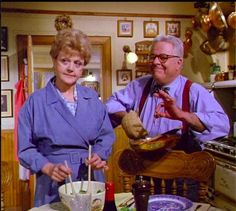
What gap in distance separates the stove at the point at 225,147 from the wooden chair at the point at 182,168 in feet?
4.83

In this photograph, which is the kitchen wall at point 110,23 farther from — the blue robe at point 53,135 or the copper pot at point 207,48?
the blue robe at point 53,135

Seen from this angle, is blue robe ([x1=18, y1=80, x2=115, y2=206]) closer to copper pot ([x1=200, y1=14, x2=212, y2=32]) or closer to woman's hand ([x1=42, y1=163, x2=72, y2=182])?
woman's hand ([x1=42, y1=163, x2=72, y2=182])

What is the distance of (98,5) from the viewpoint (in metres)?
3.45

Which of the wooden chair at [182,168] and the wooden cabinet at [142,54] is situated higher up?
the wooden cabinet at [142,54]

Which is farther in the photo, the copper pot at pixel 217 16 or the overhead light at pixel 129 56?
the overhead light at pixel 129 56

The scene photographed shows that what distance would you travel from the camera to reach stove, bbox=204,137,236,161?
8.67ft

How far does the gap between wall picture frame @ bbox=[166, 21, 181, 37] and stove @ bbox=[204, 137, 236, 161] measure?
1.26 metres

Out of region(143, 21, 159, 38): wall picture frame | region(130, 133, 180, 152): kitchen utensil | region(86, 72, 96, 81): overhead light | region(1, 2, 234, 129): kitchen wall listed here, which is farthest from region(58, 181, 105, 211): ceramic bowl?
region(86, 72, 96, 81): overhead light

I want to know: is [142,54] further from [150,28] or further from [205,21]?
[205,21]

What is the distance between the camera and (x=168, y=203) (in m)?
1.10

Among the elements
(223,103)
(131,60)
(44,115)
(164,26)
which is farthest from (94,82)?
(44,115)

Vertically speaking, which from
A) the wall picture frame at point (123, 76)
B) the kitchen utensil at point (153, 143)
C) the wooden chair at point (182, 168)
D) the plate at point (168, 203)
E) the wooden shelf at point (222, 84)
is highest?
the wall picture frame at point (123, 76)

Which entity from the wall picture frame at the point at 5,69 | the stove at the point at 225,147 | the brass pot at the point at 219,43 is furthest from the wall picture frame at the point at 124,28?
the stove at the point at 225,147

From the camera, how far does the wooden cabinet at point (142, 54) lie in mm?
3453
